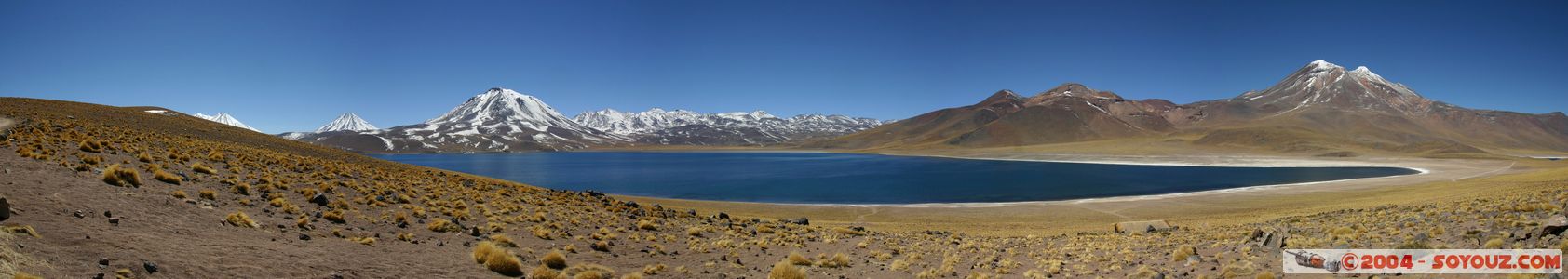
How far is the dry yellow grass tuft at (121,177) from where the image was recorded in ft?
50.9

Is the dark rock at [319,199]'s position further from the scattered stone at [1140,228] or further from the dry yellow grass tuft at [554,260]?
the scattered stone at [1140,228]

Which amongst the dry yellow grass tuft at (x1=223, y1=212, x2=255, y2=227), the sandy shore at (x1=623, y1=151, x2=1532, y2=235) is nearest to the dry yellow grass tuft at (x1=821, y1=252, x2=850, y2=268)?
the sandy shore at (x1=623, y1=151, x2=1532, y2=235)

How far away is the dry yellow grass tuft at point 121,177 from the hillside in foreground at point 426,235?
0.16 feet

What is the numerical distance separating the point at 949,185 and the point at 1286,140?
7074 inches

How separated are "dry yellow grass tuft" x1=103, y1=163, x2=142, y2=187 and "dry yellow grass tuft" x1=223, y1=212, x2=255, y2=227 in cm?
341

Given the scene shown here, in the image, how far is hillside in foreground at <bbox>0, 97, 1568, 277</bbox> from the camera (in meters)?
11.2

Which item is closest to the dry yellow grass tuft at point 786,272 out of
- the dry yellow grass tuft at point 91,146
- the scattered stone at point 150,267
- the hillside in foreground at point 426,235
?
the hillside in foreground at point 426,235

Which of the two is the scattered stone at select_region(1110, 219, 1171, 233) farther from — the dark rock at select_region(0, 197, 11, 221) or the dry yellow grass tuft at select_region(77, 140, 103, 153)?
the dry yellow grass tuft at select_region(77, 140, 103, 153)

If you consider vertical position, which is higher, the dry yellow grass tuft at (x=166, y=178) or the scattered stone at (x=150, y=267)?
the dry yellow grass tuft at (x=166, y=178)

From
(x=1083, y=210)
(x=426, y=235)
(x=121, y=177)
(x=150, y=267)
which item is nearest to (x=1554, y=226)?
(x=150, y=267)

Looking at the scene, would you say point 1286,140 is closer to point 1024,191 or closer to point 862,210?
point 1024,191

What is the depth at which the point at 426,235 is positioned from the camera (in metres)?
17.5

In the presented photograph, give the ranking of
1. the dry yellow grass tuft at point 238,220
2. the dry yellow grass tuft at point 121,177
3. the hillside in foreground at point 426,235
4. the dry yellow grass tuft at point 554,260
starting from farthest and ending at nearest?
the dry yellow grass tuft at point 554,260 < the dry yellow grass tuft at point 121,177 < the dry yellow grass tuft at point 238,220 < the hillside in foreground at point 426,235

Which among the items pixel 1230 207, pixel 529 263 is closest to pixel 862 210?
pixel 1230 207
